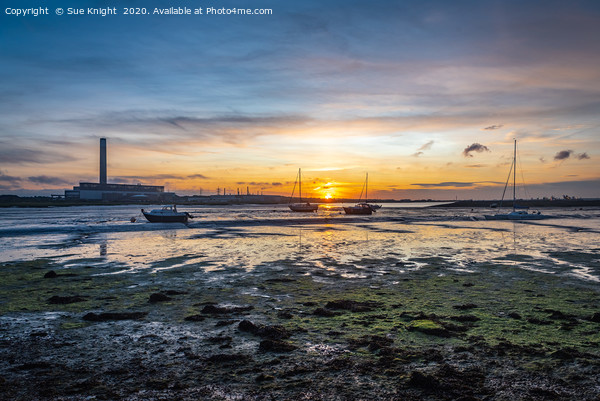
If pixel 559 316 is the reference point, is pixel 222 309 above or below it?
below

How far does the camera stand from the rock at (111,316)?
9.48 metres

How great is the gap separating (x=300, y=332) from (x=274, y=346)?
3.78 ft

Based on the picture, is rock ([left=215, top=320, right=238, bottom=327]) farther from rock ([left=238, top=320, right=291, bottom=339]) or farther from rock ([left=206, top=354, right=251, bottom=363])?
rock ([left=206, top=354, right=251, bottom=363])

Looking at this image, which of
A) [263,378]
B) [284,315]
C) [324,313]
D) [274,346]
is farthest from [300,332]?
[263,378]

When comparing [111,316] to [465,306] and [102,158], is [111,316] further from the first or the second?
[102,158]

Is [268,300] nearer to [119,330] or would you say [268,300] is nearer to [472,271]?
Result: [119,330]

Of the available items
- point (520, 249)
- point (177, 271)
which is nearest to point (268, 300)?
point (177, 271)

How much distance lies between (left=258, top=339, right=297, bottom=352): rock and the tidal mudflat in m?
0.02

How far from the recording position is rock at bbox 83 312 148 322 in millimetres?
9484

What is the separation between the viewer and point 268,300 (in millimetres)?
11406

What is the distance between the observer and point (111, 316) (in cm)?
970

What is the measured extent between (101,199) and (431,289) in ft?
618

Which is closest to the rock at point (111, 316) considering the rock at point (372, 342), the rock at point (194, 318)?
the rock at point (194, 318)

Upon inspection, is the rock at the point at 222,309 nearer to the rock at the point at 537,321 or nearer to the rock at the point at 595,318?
the rock at the point at 537,321
